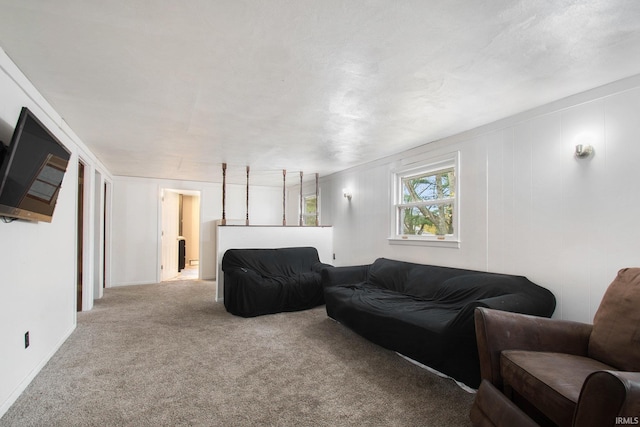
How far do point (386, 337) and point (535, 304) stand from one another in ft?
3.89

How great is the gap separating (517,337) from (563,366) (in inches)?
10.2

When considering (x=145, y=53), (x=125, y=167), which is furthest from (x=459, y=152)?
(x=125, y=167)

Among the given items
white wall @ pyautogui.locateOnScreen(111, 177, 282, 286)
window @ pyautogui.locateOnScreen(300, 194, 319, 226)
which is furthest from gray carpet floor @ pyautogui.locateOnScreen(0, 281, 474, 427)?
window @ pyautogui.locateOnScreen(300, 194, 319, 226)

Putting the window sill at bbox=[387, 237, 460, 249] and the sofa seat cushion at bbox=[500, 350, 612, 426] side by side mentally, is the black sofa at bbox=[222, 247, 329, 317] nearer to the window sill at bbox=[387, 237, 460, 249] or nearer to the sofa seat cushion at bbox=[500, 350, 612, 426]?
the window sill at bbox=[387, 237, 460, 249]

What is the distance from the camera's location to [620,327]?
67.4 inches

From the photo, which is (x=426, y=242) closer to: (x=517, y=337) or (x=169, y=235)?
(x=517, y=337)

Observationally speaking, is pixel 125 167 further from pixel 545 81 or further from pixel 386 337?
pixel 545 81

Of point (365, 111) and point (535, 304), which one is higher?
point (365, 111)

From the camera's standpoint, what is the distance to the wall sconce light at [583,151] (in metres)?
2.40

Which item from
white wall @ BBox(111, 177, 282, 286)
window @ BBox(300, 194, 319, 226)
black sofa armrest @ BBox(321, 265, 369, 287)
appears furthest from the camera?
window @ BBox(300, 194, 319, 226)

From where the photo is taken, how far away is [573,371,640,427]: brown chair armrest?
1.11 meters

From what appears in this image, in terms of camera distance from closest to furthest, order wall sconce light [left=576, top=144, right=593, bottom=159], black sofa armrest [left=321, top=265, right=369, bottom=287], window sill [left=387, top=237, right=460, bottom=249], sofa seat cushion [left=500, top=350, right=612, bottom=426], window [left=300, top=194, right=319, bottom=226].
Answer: sofa seat cushion [left=500, top=350, right=612, bottom=426]
wall sconce light [left=576, top=144, right=593, bottom=159]
window sill [left=387, top=237, right=460, bottom=249]
black sofa armrest [left=321, top=265, right=369, bottom=287]
window [left=300, top=194, right=319, bottom=226]

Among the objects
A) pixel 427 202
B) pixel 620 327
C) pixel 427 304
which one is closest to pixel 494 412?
pixel 620 327

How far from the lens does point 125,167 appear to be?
5406mm
